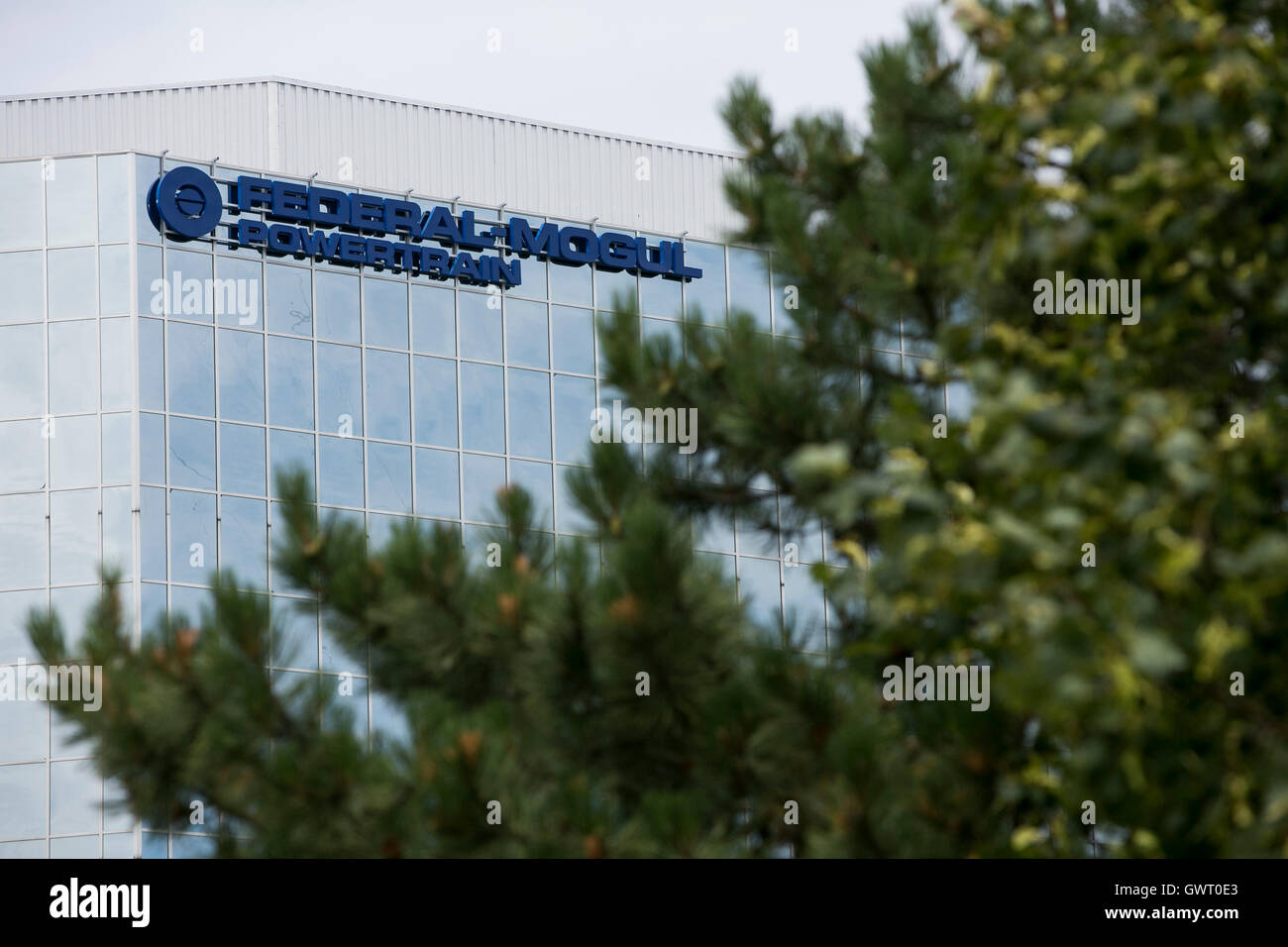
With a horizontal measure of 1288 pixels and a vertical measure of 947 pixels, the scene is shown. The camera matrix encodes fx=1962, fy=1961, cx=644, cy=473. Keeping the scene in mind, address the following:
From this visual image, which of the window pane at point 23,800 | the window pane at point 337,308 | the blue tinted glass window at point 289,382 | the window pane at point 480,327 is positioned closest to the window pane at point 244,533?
the blue tinted glass window at point 289,382

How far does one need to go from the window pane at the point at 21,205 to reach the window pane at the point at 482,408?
336 inches

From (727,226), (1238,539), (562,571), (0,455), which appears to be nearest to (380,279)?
(0,455)

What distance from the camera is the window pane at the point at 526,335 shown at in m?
39.5

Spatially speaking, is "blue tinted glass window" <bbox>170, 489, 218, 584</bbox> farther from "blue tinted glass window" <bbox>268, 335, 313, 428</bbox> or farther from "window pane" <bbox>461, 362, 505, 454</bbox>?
"window pane" <bbox>461, 362, 505, 454</bbox>

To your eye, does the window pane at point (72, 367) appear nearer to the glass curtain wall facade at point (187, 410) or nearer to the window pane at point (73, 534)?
the glass curtain wall facade at point (187, 410)

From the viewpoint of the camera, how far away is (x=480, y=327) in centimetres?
3928

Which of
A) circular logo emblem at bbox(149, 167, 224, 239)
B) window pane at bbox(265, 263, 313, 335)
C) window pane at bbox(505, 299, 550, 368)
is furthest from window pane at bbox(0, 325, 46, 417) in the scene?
window pane at bbox(505, 299, 550, 368)

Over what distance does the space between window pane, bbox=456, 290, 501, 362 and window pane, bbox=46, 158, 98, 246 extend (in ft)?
23.7

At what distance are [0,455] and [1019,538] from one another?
33.2 m

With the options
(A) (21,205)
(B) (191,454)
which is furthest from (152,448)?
(A) (21,205)

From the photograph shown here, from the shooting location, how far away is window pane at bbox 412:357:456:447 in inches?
1506
